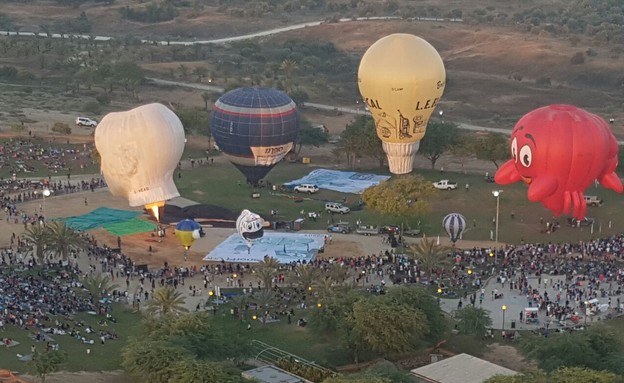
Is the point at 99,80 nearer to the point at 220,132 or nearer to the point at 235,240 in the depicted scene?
the point at 220,132

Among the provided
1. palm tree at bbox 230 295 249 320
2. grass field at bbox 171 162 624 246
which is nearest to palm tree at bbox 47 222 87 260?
palm tree at bbox 230 295 249 320

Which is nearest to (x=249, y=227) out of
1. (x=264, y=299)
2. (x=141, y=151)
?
(x=141, y=151)

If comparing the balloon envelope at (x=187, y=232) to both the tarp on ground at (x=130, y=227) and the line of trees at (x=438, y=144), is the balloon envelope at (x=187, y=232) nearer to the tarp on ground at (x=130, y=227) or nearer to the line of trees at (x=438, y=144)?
the tarp on ground at (x=130, y=227)

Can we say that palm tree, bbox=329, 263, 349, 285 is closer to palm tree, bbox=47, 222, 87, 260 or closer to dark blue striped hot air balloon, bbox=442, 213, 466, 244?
dark blue striped hot air balloon, bbox=442, 213, 466, 244

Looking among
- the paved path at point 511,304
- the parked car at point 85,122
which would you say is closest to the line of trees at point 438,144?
the paved path at point 511,304

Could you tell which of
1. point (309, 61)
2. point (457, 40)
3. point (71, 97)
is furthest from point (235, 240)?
point (457, 40)

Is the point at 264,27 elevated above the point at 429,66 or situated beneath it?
situated beneath

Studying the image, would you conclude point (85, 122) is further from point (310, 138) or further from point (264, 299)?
point (264, 299)
